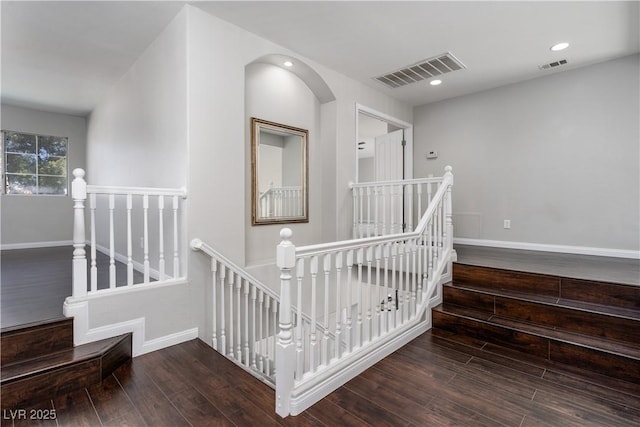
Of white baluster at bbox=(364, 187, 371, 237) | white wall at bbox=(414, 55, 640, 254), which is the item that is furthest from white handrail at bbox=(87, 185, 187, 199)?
white wall at bbox=(414, 55, 640, 254)

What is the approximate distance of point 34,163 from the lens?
552 cm

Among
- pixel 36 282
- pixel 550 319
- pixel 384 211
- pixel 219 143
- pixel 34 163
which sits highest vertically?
pixel 34 163

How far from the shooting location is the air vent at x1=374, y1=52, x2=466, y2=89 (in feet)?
12.0

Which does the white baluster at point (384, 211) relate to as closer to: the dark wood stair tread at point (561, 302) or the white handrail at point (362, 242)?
the white handrail at point (362, 242)

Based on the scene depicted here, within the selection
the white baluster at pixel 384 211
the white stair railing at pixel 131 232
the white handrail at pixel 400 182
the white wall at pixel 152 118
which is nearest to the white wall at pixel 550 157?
the white handrail at pixel 400 182

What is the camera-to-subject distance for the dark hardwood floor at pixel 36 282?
7.14ft

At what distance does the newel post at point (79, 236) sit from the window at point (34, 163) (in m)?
4.93

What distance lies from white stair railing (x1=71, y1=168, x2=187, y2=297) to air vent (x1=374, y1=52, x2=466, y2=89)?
3.13 metres

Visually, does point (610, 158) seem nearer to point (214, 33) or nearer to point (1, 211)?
point (214, 33)

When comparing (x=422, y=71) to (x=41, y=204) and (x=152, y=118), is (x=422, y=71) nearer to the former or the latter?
(x=152, y=118)

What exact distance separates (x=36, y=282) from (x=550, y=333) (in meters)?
4.74

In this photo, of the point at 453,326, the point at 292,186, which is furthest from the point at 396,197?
the point at 453,326

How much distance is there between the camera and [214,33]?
9.23ft

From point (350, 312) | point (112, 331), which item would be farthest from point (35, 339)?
point (350, 312)
